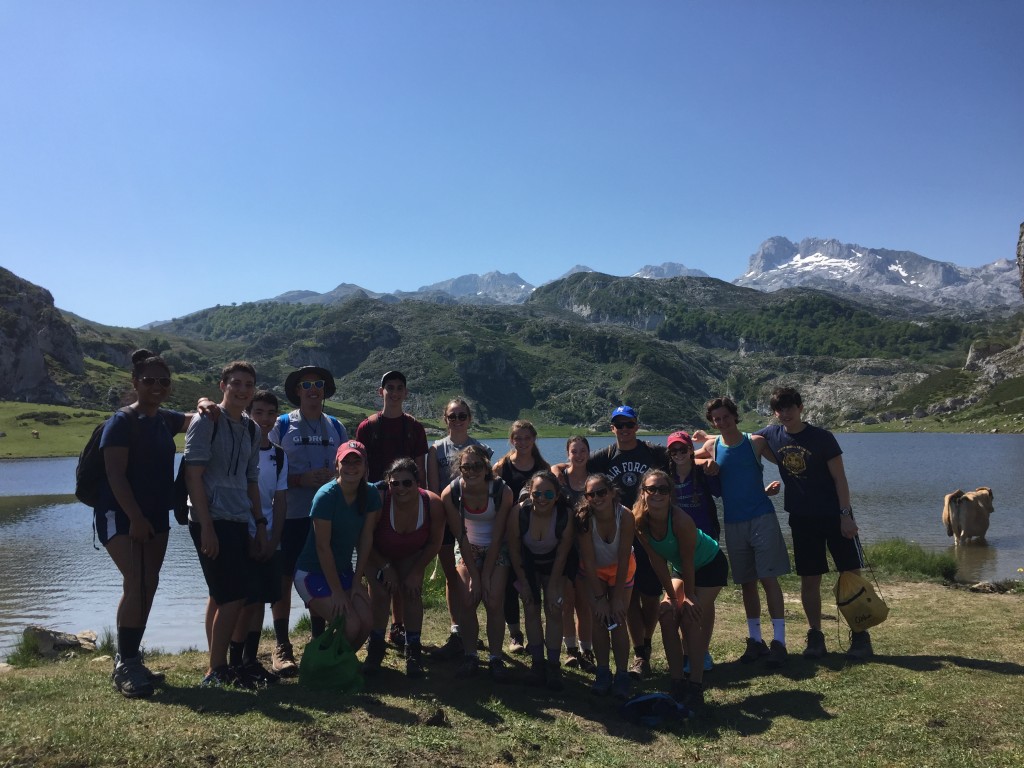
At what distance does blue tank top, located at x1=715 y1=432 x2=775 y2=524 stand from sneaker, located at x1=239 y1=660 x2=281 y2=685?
500 centimetres

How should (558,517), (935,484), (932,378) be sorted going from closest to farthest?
(558,517) → (935,484) → (932,378)

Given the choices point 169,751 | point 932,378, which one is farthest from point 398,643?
point 932,378

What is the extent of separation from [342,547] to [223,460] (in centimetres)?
137

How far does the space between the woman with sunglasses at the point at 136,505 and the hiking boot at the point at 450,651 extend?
2729 millimetres

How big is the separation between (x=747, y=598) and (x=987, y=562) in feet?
45.2

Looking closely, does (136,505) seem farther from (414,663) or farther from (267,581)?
(414,663)

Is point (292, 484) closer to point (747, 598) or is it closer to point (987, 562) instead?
point (747, 598)

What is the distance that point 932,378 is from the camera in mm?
191375

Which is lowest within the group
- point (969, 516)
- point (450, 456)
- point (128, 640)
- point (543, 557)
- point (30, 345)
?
point (969, 516)

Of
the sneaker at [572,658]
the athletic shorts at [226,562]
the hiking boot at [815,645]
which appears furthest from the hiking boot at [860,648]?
the athletic shorts at [226,562]

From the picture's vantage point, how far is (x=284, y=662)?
22.9ft

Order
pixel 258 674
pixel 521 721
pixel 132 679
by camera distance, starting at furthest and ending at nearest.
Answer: pixel 258 674, pixel 132 679, pixel 521 721

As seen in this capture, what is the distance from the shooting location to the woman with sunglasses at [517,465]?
7.43 meters

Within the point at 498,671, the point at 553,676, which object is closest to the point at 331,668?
the point at 498,671
